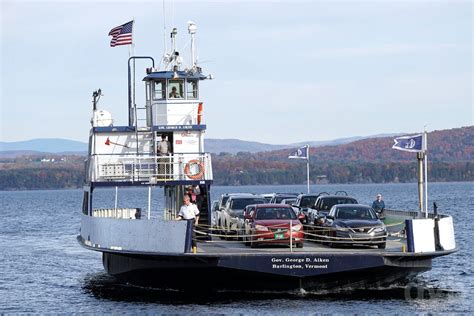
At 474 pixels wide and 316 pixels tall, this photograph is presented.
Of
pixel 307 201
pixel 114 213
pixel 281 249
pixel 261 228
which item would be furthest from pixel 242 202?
pixel 281 249

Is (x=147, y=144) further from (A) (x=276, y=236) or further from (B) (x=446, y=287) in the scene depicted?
(B) (x=446, y=287)

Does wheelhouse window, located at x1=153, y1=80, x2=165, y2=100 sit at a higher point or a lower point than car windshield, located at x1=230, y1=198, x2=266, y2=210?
higher

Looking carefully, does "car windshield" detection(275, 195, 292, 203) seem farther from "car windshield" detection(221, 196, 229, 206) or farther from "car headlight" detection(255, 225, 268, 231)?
"car headlight" detection(255, 225, 268, 231)

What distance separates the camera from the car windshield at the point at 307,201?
3988 centimetres

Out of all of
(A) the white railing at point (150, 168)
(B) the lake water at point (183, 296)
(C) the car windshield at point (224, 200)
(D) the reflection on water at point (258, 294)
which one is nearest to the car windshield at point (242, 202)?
(C) the car windshield at point (224, 200)

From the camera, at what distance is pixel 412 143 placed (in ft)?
104

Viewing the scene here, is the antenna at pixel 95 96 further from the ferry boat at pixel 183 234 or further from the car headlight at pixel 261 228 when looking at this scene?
the car headlight at pixel 261 228

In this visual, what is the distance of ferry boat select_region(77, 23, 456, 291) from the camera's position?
28125 mm

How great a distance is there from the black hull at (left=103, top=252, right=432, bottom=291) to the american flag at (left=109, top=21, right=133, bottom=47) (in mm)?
9827

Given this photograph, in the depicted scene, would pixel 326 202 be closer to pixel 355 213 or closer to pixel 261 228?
pixel 355 213

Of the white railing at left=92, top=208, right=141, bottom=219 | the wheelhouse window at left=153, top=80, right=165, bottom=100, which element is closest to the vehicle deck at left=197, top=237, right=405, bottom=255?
the wheelhouse window at left=153, top=80, right=165, bottom=100

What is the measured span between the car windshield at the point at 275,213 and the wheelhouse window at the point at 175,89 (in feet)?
23.4

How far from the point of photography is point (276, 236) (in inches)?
1158

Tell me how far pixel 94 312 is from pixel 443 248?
32.9ft
